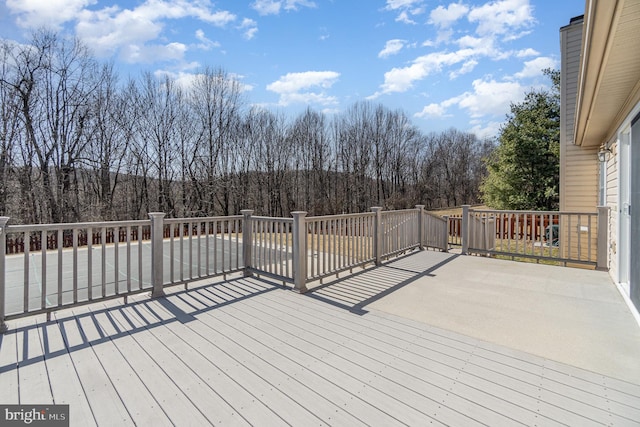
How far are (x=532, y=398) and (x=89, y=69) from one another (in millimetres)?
14834

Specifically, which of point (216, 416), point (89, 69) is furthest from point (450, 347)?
point (89, 69)

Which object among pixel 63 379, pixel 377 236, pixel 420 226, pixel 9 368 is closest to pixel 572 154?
pixel 420 226

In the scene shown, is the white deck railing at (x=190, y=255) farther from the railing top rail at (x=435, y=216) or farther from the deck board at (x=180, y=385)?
the deck board at (x=180, y=385)

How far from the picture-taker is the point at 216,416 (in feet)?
5.59

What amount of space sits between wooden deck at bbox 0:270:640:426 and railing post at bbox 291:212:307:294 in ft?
2.71

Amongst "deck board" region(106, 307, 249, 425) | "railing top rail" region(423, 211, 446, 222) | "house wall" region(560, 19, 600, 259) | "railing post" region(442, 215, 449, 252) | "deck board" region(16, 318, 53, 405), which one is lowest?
"deck board" region(106, 307, 249, 425)

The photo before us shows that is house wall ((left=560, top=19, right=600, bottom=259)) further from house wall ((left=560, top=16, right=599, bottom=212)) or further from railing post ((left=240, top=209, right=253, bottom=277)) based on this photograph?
railing post ((left=240, top=209, right=253, bottom=277))

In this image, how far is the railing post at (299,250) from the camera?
390 centimetres

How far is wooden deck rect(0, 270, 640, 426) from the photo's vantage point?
1.71 meters

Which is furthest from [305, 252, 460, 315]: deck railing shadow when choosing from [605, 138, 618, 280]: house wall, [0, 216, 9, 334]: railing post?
[0, 216, 9, 334]: railing post

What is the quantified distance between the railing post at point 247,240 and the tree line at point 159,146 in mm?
9658

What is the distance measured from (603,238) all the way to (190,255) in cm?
614

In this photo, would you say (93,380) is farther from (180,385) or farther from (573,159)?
(573,159)

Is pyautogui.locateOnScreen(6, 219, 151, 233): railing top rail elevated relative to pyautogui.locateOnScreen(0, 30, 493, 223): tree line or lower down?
lower down
